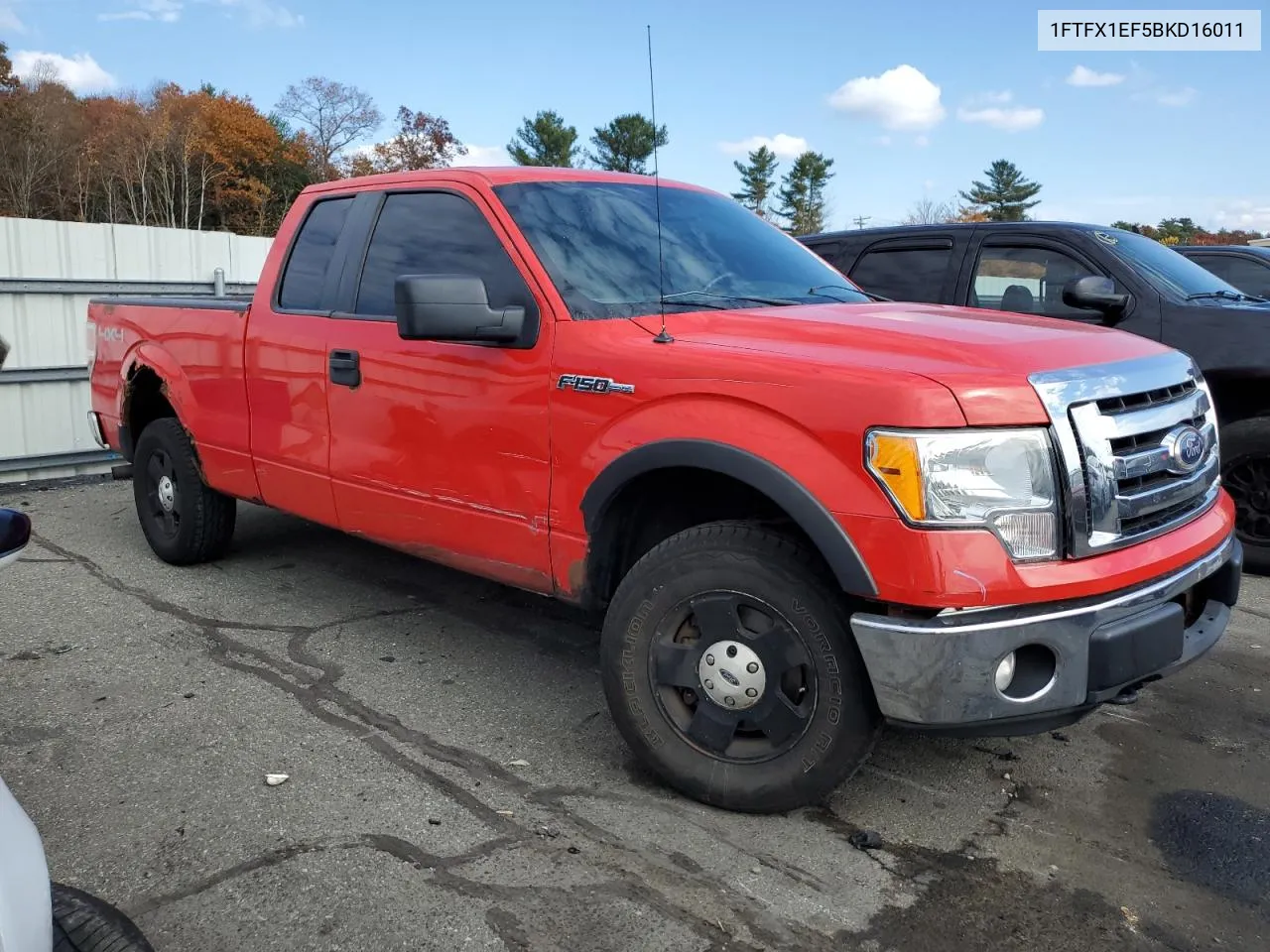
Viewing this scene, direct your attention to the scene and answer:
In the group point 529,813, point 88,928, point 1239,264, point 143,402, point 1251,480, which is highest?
point 1239,264

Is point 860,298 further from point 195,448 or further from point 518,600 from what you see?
point 195,448

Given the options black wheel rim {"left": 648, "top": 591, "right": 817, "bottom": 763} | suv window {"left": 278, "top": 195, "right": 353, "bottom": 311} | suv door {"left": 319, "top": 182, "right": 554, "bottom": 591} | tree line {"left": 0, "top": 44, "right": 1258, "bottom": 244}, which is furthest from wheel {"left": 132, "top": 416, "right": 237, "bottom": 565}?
tree line {"left": 0, "top": 44, "right": 1258, "bottom": 244}

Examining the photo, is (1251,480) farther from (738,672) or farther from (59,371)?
(59,371)

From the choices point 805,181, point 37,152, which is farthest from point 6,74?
point 805,181

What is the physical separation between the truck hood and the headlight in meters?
0.07

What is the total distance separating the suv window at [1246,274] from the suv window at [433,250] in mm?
6479

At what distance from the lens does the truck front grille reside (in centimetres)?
257

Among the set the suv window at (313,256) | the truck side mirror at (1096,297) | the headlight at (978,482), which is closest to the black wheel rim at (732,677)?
the headlight at (978,482)

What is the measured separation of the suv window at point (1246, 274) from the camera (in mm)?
7965

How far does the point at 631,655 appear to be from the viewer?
3.04m

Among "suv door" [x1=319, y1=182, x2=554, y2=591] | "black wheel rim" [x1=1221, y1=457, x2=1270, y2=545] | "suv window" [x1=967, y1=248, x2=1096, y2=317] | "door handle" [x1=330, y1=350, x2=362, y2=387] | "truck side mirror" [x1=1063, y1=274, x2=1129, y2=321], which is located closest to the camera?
"suv door" [x1=319, y1=182, x2=554, y2=591]

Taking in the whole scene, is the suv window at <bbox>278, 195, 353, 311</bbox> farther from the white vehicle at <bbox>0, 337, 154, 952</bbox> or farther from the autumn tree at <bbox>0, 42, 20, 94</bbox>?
the autumn tree at <bbox>0, 42, 20, 94</bbox>

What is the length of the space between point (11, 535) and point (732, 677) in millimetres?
1901

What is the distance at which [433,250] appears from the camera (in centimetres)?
398
